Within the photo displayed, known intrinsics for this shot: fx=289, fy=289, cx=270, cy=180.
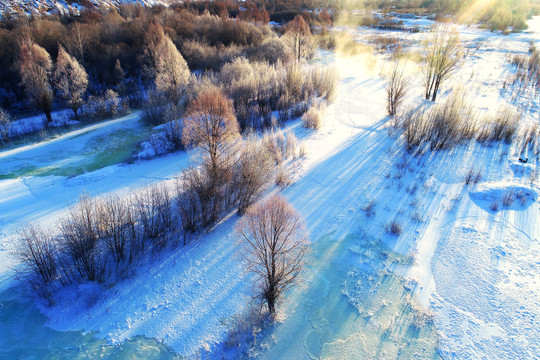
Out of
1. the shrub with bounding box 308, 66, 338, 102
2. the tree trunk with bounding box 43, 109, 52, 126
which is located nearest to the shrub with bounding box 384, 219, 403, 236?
the shrub with bounding box 308, 66, 338, 102

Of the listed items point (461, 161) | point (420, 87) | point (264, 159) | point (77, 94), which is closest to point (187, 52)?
point (77, 94)

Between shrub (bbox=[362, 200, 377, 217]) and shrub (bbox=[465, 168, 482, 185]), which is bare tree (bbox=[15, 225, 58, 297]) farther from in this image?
shrub (bbox=[465, 168, 482, 185])

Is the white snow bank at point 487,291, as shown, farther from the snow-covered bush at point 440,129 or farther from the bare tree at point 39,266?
the bare tree at point 39,266

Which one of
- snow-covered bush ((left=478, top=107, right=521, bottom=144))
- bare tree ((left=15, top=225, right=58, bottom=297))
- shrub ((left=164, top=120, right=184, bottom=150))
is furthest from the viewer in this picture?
shrub ((left=164, top=120, right=184, bottom=150))

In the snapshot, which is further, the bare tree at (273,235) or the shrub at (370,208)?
the shrub at (370,208)

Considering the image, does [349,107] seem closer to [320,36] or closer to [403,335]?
[403,335]

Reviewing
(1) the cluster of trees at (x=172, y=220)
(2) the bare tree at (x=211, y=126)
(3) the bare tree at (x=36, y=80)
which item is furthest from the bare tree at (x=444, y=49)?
(3) the bare tree at (x=36, y=80)
